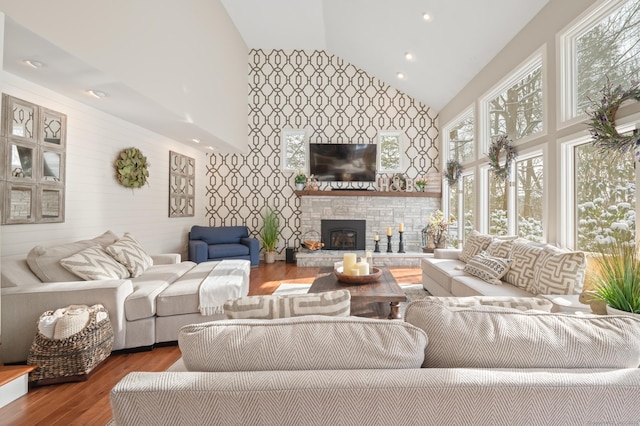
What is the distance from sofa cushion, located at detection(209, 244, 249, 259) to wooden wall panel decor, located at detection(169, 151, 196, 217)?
0.93 meters

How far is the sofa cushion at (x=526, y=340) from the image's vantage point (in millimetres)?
948

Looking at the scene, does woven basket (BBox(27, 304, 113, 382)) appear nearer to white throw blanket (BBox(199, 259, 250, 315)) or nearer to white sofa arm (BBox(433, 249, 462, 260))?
white throw blanket (BBox(199, 259, 250, 315))

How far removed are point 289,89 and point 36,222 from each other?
5.41 meters

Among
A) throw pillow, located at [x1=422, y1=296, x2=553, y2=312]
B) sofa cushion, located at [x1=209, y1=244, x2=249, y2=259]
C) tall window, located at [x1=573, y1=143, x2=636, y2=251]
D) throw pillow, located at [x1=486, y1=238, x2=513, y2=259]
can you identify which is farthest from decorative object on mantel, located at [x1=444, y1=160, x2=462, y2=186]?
throw pillow, located at [x1=422, y1=296, x2=553, y2=312]

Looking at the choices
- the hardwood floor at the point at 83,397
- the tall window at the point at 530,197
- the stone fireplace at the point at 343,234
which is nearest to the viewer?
the hardwood floor at the point at 83,397

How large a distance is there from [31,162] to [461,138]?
6260mm

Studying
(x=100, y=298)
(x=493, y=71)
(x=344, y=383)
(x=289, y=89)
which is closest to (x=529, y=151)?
(x=493, y=71)

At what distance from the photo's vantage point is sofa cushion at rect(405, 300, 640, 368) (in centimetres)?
95

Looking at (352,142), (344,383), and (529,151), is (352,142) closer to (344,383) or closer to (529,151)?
(529,151)

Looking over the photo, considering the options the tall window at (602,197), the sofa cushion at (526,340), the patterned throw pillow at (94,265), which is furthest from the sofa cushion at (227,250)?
the sofa cushion at (526,340)

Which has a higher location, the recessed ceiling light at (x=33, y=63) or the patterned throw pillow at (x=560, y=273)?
the recessed ceiling light at (x=33, y=63)

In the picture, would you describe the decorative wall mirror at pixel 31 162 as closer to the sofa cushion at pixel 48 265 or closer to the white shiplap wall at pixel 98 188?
the white shiplap wall at pixel 98 188

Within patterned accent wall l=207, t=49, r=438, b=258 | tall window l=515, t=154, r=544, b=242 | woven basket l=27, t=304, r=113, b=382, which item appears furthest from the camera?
patterned accent wall l=207, t=49, r=438, b=258

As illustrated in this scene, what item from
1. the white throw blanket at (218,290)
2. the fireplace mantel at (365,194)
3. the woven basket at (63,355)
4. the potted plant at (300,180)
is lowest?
the woven basket at (63,355)
